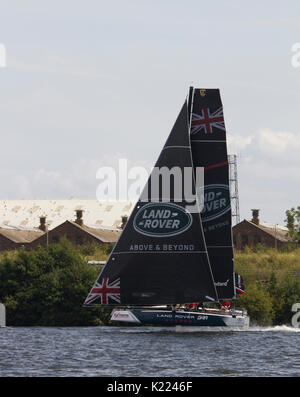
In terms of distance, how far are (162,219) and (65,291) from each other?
20.5 m

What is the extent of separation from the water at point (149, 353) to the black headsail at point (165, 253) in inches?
104

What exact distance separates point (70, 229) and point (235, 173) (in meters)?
32.6

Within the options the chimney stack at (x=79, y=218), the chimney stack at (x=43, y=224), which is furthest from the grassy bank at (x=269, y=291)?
the chimney stack at (x=43, y=224)

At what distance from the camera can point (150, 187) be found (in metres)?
65.1

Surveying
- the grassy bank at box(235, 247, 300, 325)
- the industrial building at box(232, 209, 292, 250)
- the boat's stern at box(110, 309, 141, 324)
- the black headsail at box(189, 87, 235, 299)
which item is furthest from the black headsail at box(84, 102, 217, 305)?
the industrial building at box(232, 209, 292, 250)

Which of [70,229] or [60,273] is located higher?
[70,229]

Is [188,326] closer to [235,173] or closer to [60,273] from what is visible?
[60,273]

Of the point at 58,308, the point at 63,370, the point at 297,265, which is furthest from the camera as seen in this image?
the point at 297,265

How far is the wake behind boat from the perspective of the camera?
6525 cm

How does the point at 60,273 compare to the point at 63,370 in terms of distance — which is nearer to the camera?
the point at 63,370

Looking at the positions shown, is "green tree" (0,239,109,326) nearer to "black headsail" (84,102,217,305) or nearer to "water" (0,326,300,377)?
"water" (0,326,300,377)
